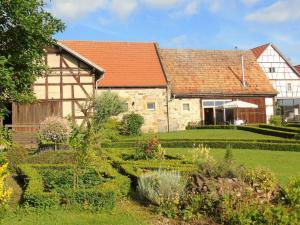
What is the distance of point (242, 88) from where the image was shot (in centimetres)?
3650

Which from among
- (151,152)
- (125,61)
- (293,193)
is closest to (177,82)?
(125,61)

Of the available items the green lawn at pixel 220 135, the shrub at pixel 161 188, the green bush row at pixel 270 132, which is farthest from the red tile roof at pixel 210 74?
the shrub at pixel 161 188

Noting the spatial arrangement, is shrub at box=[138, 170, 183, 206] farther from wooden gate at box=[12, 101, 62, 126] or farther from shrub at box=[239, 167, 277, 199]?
wooden gate at box=[12, 101, 62, 126]

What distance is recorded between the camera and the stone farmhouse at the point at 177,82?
109ft

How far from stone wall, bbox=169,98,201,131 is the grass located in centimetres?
2405

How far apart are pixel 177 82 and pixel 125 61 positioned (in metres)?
4.25

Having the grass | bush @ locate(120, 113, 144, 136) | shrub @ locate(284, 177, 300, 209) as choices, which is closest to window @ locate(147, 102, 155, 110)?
bush @ locate(120, 113, 144, 136)

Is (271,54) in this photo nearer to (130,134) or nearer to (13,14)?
(130,134)

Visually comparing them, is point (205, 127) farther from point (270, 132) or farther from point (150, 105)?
point (270, 132)

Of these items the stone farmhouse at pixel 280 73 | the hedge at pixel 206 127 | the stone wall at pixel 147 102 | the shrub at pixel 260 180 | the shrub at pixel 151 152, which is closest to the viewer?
the shrub at pixel 260 180

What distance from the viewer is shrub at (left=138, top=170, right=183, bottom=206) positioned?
9438 mm

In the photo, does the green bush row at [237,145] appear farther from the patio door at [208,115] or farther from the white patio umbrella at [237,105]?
the patio door at [208,115]

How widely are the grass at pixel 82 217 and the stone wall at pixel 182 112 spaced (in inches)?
947

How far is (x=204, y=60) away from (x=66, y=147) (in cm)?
2173
